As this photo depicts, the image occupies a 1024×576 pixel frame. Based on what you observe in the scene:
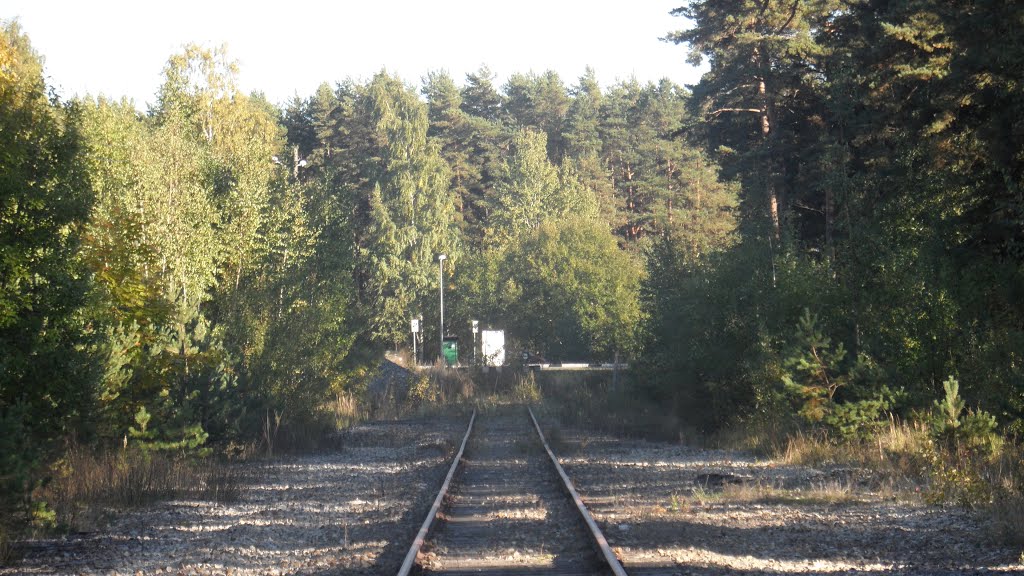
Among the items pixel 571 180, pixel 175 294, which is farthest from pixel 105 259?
pixel 571 180

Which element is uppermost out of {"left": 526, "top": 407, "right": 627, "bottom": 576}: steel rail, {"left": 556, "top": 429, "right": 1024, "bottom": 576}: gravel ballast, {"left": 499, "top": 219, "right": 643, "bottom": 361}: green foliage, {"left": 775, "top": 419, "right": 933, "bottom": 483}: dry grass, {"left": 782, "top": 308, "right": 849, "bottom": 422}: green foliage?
{"left": 499, "top": 219, "right": 643, "bottom": 361}: green foliage

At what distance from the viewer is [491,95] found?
90.7 meters

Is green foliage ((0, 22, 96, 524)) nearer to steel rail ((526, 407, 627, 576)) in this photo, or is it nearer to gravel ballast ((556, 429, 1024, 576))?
steel rail ((526, 407, 627, 576))

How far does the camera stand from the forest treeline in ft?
45.5

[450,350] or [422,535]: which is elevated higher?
[450,350]

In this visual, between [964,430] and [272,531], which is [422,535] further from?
[964,430]

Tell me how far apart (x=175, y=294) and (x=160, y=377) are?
266cm

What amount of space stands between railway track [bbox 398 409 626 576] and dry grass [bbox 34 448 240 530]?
3.94m

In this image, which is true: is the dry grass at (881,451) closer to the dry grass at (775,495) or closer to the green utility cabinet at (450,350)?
the dry grass at (775,495)

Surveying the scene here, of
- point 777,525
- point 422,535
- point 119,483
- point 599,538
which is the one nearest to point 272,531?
point 422,535

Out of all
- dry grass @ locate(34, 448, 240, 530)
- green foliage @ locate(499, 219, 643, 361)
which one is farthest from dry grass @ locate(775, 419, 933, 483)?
green foliage @ locate(499, 219, 643, 361)

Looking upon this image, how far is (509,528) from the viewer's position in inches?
432

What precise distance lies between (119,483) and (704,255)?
19.0 meters

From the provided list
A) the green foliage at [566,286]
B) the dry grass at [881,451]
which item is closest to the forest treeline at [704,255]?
the dry grass at [881,451]
